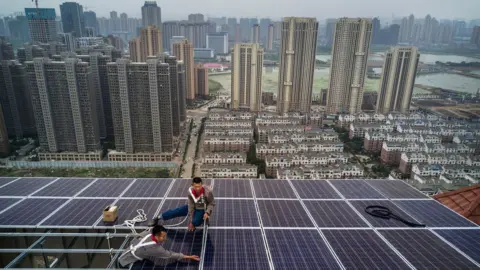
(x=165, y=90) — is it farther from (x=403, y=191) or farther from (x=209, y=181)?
(x=403, y=191)

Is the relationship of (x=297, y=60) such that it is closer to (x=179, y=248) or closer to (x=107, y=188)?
(x=107, y=188)

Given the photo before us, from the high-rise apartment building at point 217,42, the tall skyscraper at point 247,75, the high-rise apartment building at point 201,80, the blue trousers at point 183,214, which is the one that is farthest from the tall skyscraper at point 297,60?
the high-rise apartment building at point 217,42

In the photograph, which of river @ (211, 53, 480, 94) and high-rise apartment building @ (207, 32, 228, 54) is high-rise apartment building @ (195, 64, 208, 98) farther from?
high-rise apartment building @ (207, 32, 228, 54)

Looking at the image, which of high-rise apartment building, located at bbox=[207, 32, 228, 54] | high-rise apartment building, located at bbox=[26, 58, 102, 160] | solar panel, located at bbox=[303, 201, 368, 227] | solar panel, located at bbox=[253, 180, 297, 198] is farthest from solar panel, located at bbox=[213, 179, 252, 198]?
high-rise apartment building, located at bbox=[207, 32, 228, 54]

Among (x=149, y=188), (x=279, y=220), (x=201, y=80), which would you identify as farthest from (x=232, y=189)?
(x=201, y=80)

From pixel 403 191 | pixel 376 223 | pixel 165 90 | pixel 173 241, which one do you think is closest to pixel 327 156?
pixel 165 90

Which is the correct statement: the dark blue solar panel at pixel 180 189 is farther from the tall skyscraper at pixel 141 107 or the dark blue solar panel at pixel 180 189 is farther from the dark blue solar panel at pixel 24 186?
the tall skyscraper at pixel 141 107

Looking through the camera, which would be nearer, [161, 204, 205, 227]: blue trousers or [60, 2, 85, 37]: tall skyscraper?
[161, 204, 205, 227]: blue trousers
